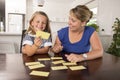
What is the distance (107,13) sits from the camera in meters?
4.22

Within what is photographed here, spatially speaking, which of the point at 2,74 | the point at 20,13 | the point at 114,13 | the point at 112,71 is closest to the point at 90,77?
the point at 112,71

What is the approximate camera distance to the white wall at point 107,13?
4133 millimetres

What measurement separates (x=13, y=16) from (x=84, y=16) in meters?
4.79

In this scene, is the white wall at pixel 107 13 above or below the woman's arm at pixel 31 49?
above

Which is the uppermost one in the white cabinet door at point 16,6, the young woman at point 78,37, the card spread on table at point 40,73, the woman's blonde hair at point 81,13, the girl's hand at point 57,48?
the white cabinet door at point 16,6

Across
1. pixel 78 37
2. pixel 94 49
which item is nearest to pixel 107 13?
pixel 78 37

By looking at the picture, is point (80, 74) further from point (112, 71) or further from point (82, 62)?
point (82, 62)

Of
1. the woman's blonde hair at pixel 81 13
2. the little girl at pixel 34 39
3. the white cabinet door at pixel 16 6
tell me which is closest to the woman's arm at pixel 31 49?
the little girl at pixel 34 39

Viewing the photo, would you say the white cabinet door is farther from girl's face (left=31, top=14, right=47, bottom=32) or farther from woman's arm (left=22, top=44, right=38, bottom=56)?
woman's arm (left=22, top=44, right=38, bottom=56)

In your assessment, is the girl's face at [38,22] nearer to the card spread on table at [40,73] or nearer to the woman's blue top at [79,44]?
the woman's blue top at [79,44]

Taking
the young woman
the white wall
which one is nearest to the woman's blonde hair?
the young woman

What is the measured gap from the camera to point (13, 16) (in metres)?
6.08

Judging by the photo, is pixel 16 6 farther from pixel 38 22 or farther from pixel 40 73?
pixel 40 73

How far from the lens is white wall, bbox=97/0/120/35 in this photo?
4.13m
